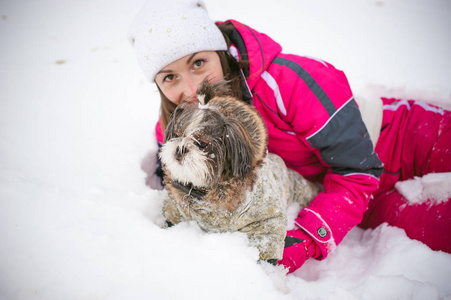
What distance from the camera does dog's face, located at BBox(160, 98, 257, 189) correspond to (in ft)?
3.44

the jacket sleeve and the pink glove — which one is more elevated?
the jacket sleeve

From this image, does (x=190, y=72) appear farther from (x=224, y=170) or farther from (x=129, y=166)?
(x=129, y=166)

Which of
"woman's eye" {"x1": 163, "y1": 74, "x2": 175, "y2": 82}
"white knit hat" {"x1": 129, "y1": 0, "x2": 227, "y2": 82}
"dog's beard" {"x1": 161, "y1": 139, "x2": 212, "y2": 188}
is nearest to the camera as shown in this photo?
"dog's beard" {"x1": 161, "y1": 139, "x2": 212, "y2": 188}

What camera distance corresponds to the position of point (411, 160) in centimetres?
198

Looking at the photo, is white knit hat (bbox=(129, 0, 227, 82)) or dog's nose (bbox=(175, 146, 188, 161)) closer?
dog's nose (bbox=(175, 146, 188, 161))

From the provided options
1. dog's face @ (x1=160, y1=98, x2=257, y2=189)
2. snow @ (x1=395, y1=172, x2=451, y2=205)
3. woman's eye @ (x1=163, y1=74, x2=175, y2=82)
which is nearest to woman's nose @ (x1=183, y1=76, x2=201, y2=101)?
woman's eye @ (x1=163, y1=74, x2=175, y2=82)

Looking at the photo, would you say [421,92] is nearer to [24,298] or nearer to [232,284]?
[232,284]

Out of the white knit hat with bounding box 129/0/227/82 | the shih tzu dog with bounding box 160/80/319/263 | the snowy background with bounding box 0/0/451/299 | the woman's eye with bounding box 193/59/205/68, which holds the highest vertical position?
the white knit hat with bounding box 129/0/227/82

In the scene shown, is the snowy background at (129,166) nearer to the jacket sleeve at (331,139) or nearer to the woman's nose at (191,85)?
the jacket sleeve at (331,139)

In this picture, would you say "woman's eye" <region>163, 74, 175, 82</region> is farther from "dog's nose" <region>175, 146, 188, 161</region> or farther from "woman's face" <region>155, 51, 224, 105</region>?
"dog's nose" <region>175, 146, 188, 161</region>

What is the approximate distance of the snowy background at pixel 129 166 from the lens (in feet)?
4.14

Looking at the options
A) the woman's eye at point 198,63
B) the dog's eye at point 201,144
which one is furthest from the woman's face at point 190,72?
the dog's eye at point 201,144

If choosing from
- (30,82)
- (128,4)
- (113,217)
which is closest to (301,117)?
(113,217)

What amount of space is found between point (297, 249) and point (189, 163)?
0.95m
